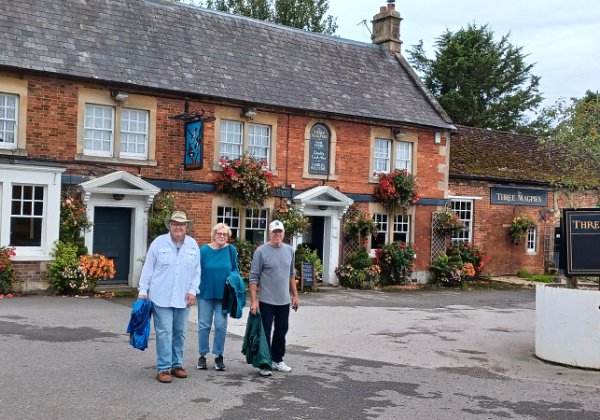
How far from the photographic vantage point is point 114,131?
16.4 m

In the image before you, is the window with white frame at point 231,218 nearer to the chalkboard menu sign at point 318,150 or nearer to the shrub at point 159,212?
the shrub at point 159,212

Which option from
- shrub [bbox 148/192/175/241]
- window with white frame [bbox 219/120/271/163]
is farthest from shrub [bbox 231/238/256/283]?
window with white frame [bbox 219/120/271/163]

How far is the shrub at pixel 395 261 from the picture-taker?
803 inches

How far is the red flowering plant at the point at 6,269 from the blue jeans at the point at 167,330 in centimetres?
818

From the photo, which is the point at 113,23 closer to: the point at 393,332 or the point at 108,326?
the point at 108,326

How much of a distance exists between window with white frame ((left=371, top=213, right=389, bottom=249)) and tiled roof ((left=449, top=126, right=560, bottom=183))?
10.7ft

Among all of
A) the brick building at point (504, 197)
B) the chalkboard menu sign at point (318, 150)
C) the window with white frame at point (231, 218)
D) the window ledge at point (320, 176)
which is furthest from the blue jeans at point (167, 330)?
the brick building at point (504, 197)

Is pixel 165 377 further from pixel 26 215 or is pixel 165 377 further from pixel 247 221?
pixel 247 221

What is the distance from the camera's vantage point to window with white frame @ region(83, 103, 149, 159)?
16.2 meters

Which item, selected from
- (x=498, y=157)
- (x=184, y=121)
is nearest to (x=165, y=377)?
(x=184, y=121)

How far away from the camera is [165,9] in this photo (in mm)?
18953

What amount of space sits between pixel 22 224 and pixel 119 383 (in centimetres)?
895

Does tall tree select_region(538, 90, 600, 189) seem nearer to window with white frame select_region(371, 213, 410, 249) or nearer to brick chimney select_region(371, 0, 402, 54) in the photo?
window with white frame select_region(371, 213, 410, 249)

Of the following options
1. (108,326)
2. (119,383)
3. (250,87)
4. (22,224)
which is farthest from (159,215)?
(119,383)
